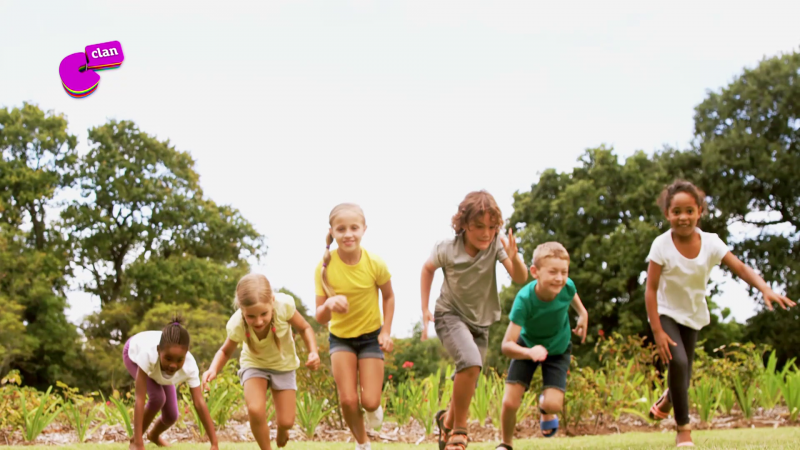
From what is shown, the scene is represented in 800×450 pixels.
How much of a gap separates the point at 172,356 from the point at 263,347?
950mm

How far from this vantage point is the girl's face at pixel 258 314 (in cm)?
519

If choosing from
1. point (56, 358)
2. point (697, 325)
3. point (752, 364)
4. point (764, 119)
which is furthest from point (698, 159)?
point (56, 358)

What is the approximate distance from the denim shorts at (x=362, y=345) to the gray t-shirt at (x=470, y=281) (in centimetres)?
56

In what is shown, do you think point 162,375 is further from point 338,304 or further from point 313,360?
point 338,304

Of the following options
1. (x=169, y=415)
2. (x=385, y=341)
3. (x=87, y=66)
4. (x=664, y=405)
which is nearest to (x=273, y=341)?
(x=385, y=341)

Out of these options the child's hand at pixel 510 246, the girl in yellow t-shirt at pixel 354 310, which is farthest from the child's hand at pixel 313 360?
the child's hand at pixel 510 246

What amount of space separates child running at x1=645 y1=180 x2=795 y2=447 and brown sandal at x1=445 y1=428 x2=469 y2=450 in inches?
74.9

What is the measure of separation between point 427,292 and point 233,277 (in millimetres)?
28719

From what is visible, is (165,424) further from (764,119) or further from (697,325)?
(764,119)

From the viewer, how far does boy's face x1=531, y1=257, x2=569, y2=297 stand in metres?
5.24

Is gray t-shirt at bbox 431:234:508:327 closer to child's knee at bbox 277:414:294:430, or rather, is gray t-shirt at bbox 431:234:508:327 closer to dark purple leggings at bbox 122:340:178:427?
child's knee at bbox 277:414:294:430

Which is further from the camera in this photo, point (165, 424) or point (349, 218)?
point (165, 424)

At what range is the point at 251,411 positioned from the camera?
5.29m

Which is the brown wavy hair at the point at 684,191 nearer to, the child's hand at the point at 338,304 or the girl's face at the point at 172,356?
the child's hand at the point at 338,304
